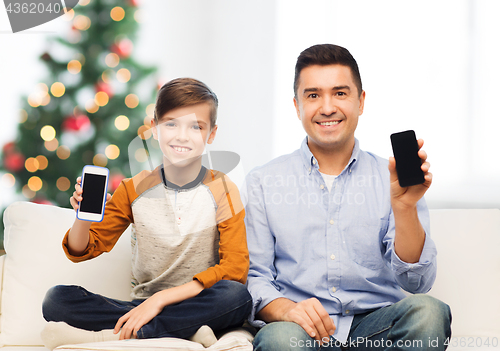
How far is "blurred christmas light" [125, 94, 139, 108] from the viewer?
6.61ft

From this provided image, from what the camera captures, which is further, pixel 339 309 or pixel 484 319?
pixel 484 319

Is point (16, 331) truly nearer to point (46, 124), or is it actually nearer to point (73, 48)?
point (46, 124)

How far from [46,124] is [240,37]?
3.83ft

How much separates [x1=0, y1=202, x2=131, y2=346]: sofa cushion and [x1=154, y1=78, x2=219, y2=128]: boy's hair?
0.47 m

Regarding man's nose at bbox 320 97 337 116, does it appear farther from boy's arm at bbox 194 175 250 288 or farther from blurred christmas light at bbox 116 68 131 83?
blurred christmas light at bbox 116 68 131 83

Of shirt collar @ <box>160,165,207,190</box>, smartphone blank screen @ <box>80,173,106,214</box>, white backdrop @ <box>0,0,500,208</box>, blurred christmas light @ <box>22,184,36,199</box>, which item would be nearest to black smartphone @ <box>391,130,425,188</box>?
shirt collar @ <box>160,165,207,190</box>

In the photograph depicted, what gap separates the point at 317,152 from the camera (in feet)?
4.15

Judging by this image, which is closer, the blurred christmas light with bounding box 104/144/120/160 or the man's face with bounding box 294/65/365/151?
the man's face with bounding box 294/65/365/151

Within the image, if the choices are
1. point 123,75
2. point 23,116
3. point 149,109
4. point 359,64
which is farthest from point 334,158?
point 23,116

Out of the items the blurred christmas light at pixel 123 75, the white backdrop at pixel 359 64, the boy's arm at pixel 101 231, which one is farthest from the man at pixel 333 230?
Result: the blurred christmas light at pixel 123 75

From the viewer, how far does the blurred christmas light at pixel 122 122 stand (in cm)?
200

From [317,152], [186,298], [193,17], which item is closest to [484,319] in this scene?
[317,152]

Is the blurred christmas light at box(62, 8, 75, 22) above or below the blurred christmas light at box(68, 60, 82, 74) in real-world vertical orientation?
above

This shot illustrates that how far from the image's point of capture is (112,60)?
6.61ft
